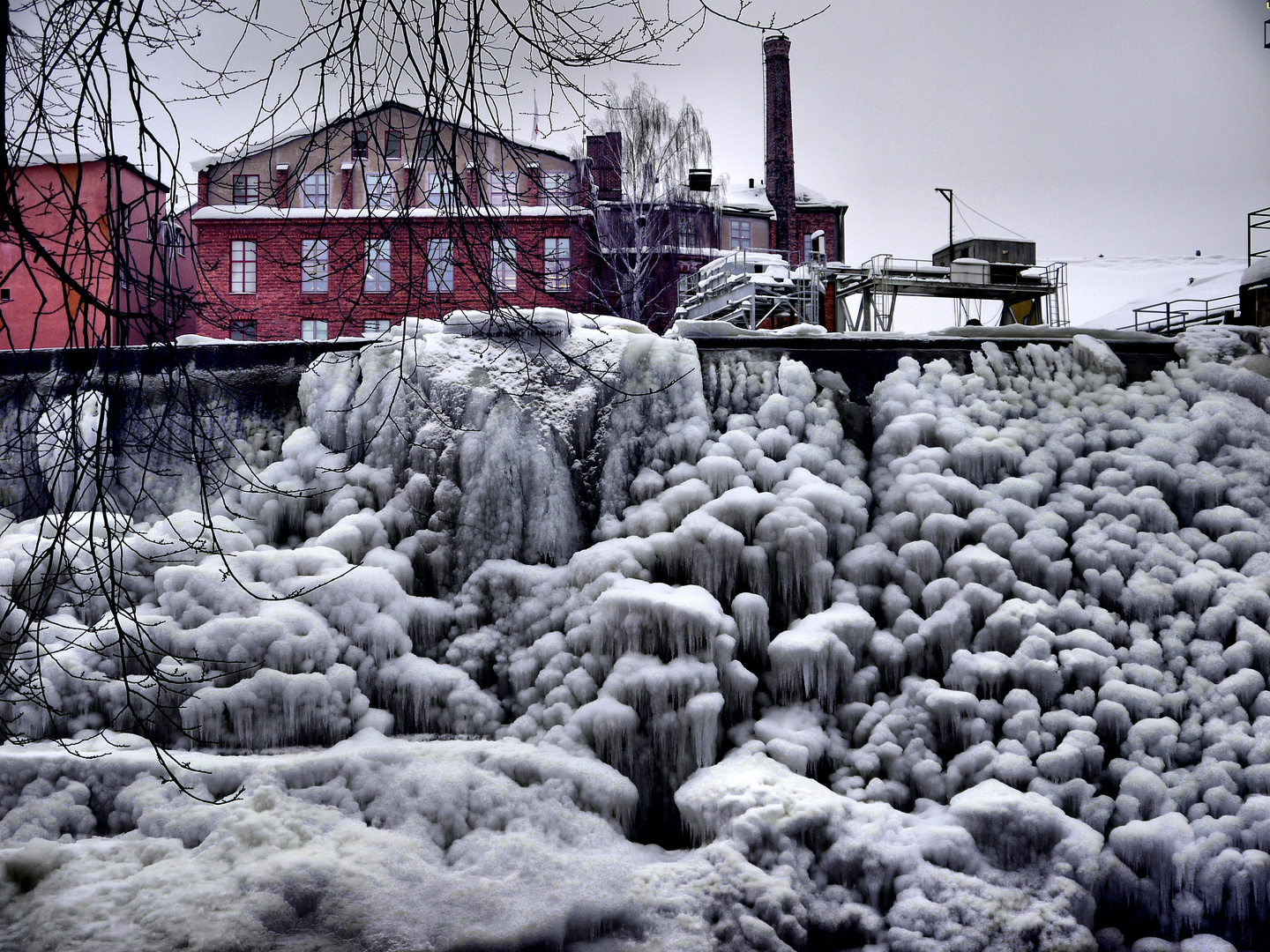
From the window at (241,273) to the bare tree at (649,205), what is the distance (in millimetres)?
7010

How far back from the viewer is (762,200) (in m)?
24.7

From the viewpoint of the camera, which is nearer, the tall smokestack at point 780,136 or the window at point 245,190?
the window at point 245,190

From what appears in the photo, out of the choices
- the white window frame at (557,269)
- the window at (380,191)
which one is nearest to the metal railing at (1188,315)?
the white window frame at (557,269)

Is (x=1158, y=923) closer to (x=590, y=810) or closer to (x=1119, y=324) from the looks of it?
(x=590, y=810)

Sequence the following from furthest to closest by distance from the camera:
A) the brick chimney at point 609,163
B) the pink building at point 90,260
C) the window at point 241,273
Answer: the brick chimney at point 609,163, the window at point 241,273, the pink building at point 90,260

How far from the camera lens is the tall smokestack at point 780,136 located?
24531 mm

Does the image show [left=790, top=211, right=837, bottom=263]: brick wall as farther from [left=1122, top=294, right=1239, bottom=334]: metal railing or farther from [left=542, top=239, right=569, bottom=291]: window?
[left=1122, top=294, right=1239, bottom=334]: metal railing

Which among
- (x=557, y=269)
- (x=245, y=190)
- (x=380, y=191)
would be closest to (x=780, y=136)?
(x=245, y=190)

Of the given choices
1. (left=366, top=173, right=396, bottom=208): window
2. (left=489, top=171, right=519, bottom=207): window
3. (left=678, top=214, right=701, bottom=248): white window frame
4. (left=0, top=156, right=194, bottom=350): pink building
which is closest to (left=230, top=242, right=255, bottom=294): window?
(left=0, top=156, right=194, bottom=350): pink building

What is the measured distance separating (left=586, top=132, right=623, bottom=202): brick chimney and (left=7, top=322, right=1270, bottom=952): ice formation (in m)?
13.9

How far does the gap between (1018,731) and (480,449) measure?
3.76 metres

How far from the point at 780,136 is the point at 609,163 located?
20.7 feet

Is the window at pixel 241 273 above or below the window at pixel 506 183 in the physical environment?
above

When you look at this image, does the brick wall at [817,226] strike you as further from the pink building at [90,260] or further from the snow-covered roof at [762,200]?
the pink building at [90,260]
